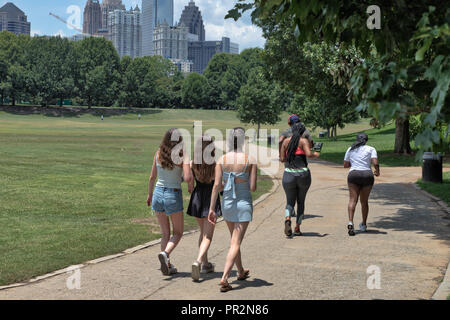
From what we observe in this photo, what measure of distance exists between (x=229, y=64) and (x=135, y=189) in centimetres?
13631

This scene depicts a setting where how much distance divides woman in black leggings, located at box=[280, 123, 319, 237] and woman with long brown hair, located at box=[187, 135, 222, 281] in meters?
2.85

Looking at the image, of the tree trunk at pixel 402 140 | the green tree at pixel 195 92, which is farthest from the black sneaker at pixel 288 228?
the green tree at pixel 195 92

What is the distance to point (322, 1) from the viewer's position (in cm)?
486

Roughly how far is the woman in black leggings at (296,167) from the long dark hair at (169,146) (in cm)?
311

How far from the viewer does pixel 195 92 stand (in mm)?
132500

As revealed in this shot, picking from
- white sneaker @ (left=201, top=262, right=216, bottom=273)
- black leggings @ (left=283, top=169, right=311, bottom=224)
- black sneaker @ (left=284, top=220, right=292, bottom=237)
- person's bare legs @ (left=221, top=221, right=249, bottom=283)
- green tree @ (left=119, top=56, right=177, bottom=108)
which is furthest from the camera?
green tree @ (left=119, top=56, right=177, bottom=108)

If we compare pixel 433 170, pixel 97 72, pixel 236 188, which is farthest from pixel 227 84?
pixel 236 188

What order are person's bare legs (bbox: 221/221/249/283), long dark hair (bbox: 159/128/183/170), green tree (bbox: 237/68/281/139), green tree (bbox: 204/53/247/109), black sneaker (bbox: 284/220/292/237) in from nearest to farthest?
person's bare legs (bbox: 221/221/249/283), long dark hair (bbox: 159/128/183/170), black sneaker (bbox: 284/220/292/237), green tree (bbox: 237/68/281/139), green tree (bbox: 204/53/247/109)

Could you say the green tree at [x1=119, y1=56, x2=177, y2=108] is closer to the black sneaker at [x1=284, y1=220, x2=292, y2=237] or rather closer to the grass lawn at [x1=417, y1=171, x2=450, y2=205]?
the grass lawn at [x1=417, y1=171, x2=450, y2=205]

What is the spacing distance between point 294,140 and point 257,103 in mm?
48983

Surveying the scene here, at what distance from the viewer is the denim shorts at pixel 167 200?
7.36 m

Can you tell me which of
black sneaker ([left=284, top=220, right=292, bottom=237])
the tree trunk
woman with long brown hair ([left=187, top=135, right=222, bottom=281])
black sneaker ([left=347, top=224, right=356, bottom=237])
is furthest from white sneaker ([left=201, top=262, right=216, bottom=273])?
the tree trunk

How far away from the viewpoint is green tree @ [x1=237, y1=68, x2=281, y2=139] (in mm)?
57875
